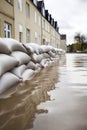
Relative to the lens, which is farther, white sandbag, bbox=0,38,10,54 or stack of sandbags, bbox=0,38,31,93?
white sandbag, bbox=0,38,10,54

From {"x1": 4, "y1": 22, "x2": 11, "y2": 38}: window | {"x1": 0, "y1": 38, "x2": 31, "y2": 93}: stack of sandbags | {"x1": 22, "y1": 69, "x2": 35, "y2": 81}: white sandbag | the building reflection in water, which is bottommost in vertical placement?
the building reflection in water

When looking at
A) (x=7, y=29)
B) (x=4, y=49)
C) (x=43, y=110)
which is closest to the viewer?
(x=43, y=110)

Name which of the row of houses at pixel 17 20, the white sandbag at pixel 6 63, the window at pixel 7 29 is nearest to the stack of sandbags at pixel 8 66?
the white sandbag at pixel 6 63

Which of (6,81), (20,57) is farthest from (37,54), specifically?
(6,81)

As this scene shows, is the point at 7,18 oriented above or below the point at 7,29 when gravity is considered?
above

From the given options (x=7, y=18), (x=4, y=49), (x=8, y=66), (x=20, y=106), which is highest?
(x=7, y=18)

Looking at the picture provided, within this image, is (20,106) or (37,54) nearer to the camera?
(20,106)

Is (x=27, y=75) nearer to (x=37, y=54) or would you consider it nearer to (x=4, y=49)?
(x=4, y=49)

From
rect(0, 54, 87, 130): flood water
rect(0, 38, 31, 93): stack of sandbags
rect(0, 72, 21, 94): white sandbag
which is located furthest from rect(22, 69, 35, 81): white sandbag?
rect(0, 54, 87, 130): flood water

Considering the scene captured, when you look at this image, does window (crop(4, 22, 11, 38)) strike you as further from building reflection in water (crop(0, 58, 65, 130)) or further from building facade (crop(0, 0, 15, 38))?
building reflection in water (crop(0, 58, 65, 130))

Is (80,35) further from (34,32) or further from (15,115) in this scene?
(15,115)

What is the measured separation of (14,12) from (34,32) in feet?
19.1

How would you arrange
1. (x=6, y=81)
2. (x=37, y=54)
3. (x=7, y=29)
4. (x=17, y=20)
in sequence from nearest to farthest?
(x=6, y=81) → (x=37, y=54) → (x=7, y=29) → (x=17, y=20)

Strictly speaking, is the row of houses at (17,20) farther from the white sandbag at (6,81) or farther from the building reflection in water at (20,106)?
the building reflection in water at (20,106)
